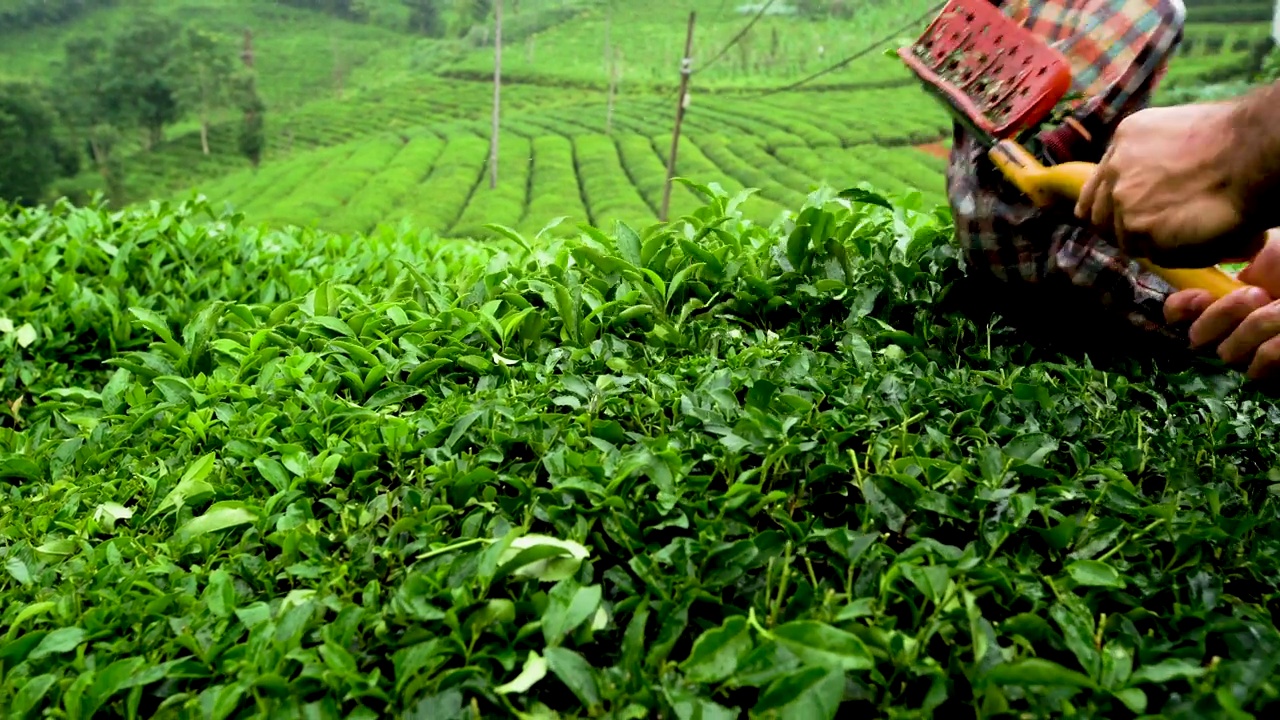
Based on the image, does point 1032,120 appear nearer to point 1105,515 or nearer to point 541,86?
point 1105,515

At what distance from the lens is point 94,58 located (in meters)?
5.76

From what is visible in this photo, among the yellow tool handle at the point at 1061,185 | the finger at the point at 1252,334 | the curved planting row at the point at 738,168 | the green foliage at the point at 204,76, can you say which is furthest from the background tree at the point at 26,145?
the finger at the point at 1252,334

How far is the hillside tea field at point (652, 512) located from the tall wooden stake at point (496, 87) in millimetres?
4007

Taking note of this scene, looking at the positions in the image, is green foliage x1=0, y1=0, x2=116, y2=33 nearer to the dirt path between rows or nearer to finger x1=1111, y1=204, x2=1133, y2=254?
the dirt path between rows

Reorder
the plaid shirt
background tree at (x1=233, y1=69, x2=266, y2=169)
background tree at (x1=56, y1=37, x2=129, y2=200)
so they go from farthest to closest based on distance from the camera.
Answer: background tree at (x1=233, y1=69, x2=266, y2=169), background tree at (x1=56, y1=37, x2=129, y2=200), the plaid shirt

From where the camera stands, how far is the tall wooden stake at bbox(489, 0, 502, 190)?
207 inches

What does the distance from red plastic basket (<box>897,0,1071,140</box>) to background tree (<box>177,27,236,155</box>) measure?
5545 millimetres

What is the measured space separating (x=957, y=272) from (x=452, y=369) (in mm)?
691

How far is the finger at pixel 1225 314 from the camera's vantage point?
0.92m

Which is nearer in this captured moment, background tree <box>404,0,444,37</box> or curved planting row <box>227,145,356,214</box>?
curved planting row <box>227,145,356,214</box>

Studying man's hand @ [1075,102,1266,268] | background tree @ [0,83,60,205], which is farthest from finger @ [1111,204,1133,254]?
background tree @ [0,83,60,205]

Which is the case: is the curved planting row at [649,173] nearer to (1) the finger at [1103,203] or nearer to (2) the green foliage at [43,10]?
(1) the finger at [1103,203]

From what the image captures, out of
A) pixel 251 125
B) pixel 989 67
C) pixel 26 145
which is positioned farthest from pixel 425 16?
pixel 989 67

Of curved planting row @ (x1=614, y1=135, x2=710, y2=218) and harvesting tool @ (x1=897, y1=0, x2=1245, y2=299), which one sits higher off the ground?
harvesting tool @ (x1=897, y1=0, x2=1245, y2=299)
